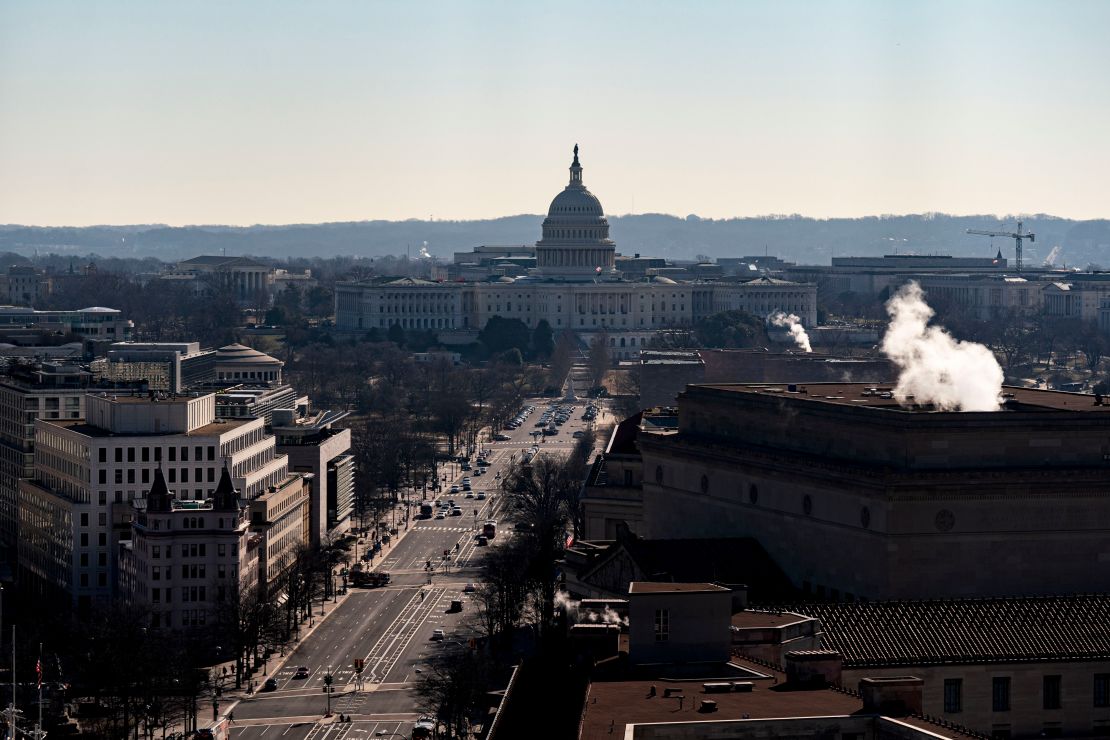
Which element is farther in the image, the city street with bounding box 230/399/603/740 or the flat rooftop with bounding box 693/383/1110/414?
the city street with bounding box 230/399/603/740

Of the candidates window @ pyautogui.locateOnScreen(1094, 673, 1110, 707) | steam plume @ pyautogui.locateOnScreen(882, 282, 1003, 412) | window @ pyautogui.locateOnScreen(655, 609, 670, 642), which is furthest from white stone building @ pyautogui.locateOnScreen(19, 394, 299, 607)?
window @ pyautogui.locateOnScreen(655, 609, 670, 642)

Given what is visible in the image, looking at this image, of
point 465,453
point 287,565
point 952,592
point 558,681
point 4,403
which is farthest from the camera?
point 465,453

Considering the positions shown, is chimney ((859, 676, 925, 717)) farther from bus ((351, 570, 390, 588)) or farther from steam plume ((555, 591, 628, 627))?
bus ((351, 570, 390, 588))

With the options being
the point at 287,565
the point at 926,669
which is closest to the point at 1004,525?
the point at 926,669

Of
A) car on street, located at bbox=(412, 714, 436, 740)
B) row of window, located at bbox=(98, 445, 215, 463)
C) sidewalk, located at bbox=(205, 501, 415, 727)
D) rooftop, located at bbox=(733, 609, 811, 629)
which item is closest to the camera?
rooftop, located at bbox=(733, 609, 811, 629)

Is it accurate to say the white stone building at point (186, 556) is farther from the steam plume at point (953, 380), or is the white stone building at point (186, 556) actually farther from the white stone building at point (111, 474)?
the steam plume at point (953, 380)

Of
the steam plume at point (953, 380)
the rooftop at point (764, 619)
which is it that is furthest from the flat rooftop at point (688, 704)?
the steam plume at point (953, 380)

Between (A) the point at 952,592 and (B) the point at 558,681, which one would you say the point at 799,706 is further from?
(A) the point at 952,592
